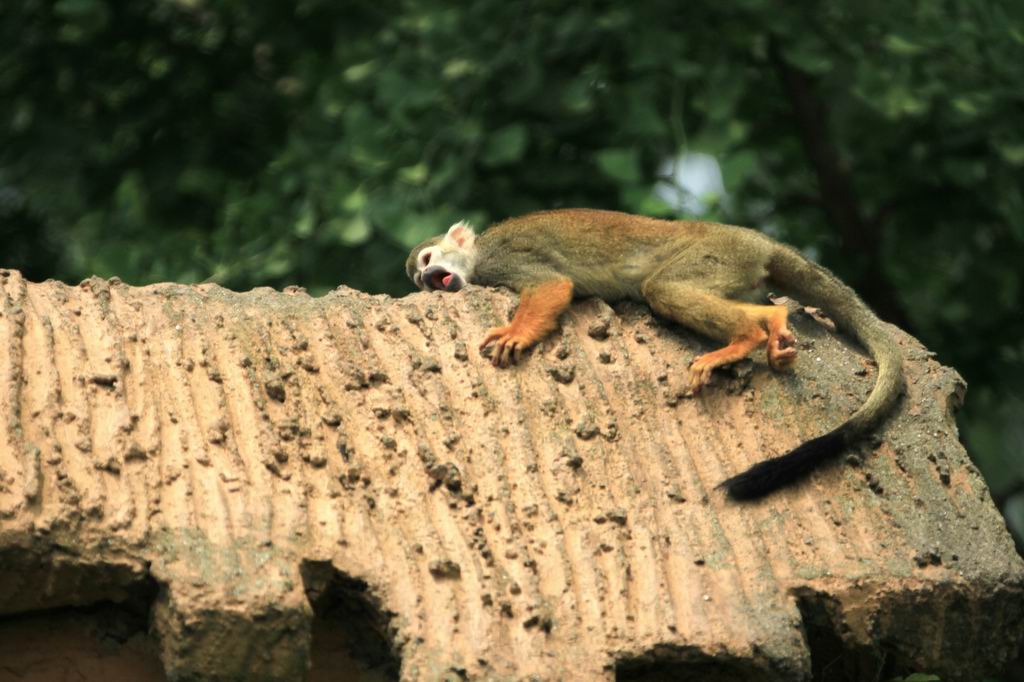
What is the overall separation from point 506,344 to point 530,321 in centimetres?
19

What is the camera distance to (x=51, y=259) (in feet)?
36.6

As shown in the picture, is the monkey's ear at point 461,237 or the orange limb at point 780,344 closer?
the orange limb at point 780,344

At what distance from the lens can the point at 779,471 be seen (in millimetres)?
5266

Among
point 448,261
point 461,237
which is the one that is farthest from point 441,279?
point 461,237

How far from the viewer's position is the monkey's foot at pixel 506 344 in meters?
5.57

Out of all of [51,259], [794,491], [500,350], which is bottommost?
[51,259]

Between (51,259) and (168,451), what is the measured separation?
21.7ft

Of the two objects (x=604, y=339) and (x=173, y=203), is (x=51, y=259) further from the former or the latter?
(x=604, y=339)

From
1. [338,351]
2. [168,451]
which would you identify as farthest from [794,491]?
[168,451]

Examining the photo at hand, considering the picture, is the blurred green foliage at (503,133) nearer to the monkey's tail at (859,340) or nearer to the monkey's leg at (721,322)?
the monkey's tail at (859,340)

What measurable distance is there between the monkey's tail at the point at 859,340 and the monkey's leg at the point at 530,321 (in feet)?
2.91

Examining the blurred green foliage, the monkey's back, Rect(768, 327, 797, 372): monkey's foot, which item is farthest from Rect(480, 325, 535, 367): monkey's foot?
the blurred green foliage

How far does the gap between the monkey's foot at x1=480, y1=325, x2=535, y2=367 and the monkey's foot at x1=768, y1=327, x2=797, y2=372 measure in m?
0.86

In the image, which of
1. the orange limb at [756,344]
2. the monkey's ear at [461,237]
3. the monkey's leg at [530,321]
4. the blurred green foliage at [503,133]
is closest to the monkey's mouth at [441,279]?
the monkey's ear at [461,237]
